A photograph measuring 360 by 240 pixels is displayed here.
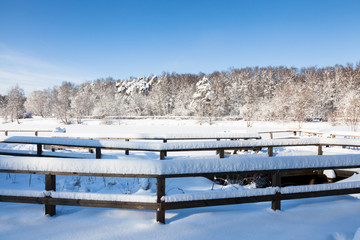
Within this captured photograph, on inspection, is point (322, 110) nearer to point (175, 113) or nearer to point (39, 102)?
point (175, 113)

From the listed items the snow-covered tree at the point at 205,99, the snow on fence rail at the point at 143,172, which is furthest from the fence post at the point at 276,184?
the snow-covered tree at the point at 205,99

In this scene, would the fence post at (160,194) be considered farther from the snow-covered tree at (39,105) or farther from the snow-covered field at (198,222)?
the snow-covered tree at (39,105)

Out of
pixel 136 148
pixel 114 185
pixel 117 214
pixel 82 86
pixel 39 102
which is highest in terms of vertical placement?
pixel 82 86

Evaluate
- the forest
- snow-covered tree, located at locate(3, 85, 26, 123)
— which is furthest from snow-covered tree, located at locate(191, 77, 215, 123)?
snow-covered tree, located at locate(3, 85, 26, 123)

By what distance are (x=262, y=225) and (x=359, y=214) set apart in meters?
1.66

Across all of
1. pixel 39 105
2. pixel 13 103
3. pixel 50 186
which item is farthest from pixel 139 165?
pixel 39 105

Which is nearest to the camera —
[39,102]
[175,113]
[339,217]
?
[339,217]

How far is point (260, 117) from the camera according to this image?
4519 centimetres

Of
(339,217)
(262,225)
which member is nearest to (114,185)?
(262,225)

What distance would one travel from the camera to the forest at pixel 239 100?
132 ft

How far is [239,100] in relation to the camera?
56.7 meters

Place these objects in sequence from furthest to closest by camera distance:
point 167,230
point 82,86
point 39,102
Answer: point 82,86
point 39,102
point 167,230

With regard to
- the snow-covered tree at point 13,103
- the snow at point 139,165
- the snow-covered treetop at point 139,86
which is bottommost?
the snow at point 139,165

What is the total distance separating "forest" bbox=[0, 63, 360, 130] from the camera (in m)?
40.2
